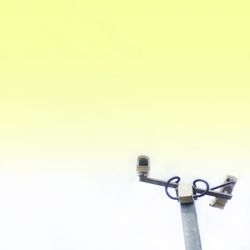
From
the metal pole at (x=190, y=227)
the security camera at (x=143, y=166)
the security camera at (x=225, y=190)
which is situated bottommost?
the metal pole at (x=190, y=227)

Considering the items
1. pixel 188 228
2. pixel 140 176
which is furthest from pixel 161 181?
pixel 188 228

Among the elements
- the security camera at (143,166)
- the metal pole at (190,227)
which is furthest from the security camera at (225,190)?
the security camera at (143,166)

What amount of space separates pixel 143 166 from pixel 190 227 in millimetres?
604

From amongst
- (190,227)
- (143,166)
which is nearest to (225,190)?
(190,227)

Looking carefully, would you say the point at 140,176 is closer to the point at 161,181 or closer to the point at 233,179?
the point at 161,181

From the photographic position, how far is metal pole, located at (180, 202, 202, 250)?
8.64ft

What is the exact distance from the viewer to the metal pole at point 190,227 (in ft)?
8.64

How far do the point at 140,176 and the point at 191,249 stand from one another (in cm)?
70

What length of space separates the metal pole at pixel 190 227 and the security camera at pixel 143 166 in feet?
1.31

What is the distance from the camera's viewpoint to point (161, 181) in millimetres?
2939

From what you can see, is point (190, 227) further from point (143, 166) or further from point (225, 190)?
point (143, 166)

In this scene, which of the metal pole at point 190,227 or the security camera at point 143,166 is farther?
the security camera at point 143,166

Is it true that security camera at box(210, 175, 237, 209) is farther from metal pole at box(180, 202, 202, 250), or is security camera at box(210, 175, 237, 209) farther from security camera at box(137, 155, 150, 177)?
security camera at box(137, 155, 150, 177)

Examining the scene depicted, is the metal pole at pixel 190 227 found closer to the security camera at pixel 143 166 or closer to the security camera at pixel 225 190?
the security camera at pixel 225 190
